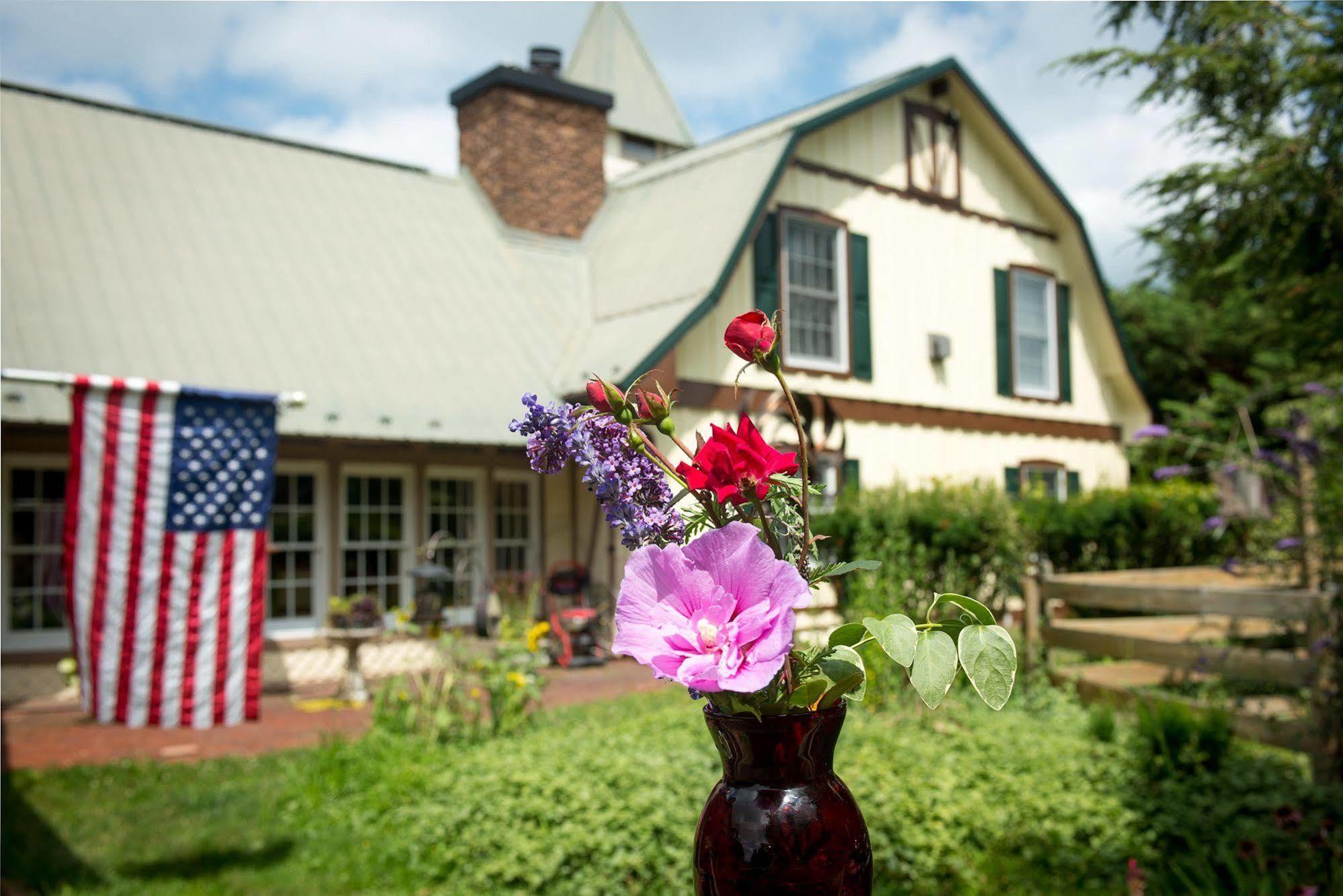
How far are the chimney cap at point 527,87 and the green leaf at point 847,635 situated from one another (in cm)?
1335

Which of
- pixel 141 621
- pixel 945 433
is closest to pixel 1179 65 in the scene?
pixel 945 433

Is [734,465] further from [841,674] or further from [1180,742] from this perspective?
[1180,742]

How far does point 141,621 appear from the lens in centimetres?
516

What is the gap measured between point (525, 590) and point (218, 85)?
6234 mm

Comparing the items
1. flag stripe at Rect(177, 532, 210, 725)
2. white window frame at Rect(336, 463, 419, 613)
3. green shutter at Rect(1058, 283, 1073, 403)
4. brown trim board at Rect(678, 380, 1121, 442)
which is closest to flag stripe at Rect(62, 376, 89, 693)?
flag stripe at Rect(177, 532, 210, 725)

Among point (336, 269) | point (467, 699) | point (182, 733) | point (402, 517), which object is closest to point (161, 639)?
point (467, 699)

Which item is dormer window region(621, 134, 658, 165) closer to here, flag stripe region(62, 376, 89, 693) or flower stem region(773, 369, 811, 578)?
flag stripe region(62, 376, 89, 693)

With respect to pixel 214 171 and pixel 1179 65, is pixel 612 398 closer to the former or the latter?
pixel 1179 65

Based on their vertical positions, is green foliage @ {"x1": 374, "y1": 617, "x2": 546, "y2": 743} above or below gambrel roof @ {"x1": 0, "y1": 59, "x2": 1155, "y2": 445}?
below

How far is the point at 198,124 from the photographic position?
12.7 m

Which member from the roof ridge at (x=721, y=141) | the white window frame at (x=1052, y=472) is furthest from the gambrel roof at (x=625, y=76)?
the white window frame at (x=1052, y=472)

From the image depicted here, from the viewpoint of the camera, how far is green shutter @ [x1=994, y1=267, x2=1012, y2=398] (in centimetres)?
1484

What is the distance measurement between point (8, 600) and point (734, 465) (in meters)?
10.5

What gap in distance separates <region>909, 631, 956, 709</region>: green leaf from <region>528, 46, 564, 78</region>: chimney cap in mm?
15240
